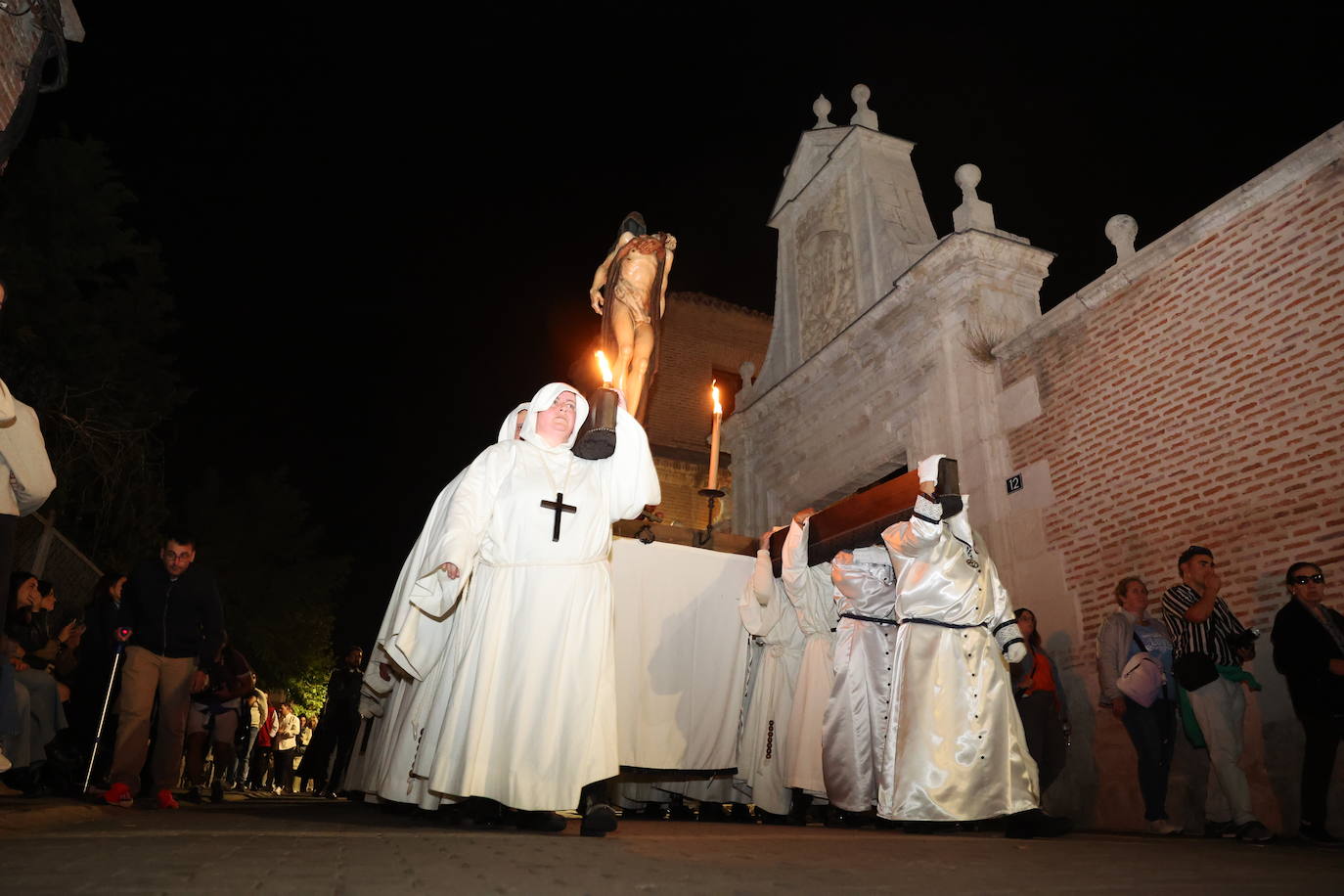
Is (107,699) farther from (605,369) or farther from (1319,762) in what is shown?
(1319,762)

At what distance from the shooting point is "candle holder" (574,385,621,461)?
4.42 m

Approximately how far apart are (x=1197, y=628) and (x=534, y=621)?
4.52m

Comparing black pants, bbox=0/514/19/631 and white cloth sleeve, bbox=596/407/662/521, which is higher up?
white cloth sleeve, bbox=596/407/662/521

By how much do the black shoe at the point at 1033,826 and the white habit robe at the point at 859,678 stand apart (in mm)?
866

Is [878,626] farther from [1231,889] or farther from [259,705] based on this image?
[259,705]

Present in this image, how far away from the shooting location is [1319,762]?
5359 millimetres

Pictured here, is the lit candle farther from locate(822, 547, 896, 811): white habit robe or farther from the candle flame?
locate(822, 547, 896, 811): white habit robe

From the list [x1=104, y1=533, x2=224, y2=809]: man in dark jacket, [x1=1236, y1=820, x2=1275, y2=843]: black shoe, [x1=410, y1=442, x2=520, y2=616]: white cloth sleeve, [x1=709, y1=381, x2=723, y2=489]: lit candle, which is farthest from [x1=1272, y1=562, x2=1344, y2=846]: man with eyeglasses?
[x1=104, y1=533, x2=224, y2=809]: man in dark jacket

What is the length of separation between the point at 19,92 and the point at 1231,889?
7868 mm

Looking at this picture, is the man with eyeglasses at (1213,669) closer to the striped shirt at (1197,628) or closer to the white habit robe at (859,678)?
the striped shirt at (1197,628)

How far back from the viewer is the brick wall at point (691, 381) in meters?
22.3

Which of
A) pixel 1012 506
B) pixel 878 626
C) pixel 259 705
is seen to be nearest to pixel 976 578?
pixel 878 626

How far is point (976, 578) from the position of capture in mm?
5238

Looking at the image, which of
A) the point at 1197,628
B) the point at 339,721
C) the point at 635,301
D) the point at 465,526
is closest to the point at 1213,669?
the point at 1197,628
